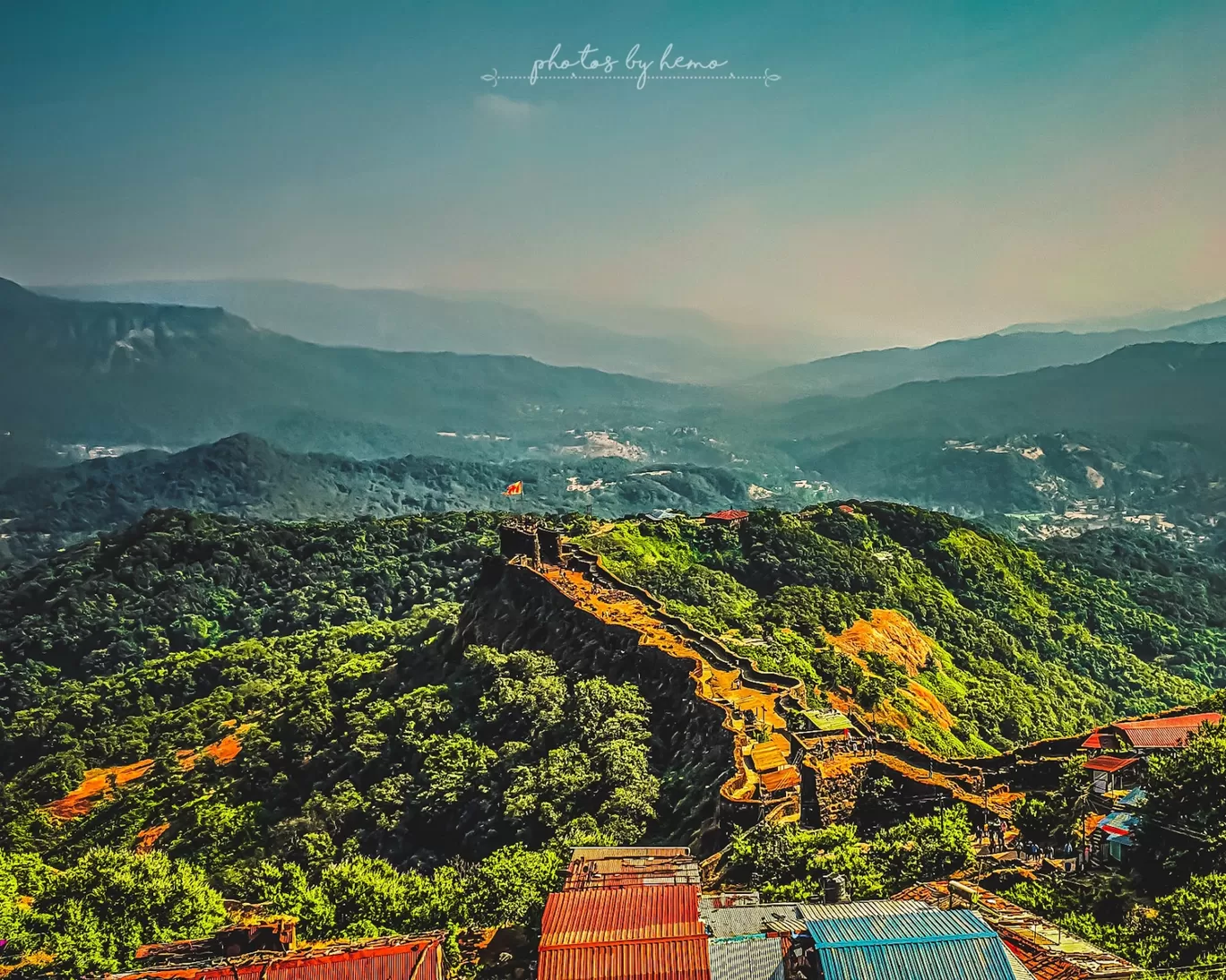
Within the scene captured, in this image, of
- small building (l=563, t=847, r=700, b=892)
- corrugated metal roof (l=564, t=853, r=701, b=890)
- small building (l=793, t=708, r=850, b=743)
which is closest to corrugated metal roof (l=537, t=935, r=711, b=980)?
small building (l=563, t=847, r=700, b=892)

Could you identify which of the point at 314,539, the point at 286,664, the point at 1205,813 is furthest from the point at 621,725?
the point at 314,539

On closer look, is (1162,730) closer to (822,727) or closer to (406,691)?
(822,727)

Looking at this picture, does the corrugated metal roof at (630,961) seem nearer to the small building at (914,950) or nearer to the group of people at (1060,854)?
the small building at (914,950)

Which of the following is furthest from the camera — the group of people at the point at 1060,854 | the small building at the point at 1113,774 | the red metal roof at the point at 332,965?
the small building at the point at 1113,774

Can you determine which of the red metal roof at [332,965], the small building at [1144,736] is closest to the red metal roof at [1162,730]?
the small building at [1144,736]

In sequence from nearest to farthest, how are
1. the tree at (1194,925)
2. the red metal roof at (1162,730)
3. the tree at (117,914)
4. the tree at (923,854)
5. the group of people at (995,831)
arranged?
the tree at (1194,925) → the tree at (923,854) → the tree at (117,914) → the group of people at (995,831) → the red metal roof at (1162,730)

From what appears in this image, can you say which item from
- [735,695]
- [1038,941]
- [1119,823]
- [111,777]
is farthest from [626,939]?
[111,777]

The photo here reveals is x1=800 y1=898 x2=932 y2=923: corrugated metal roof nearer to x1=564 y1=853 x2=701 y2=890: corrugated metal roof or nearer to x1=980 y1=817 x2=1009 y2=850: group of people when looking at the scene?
x1=564 y1=853 x2=701 y2=890: corrugated metal roof
